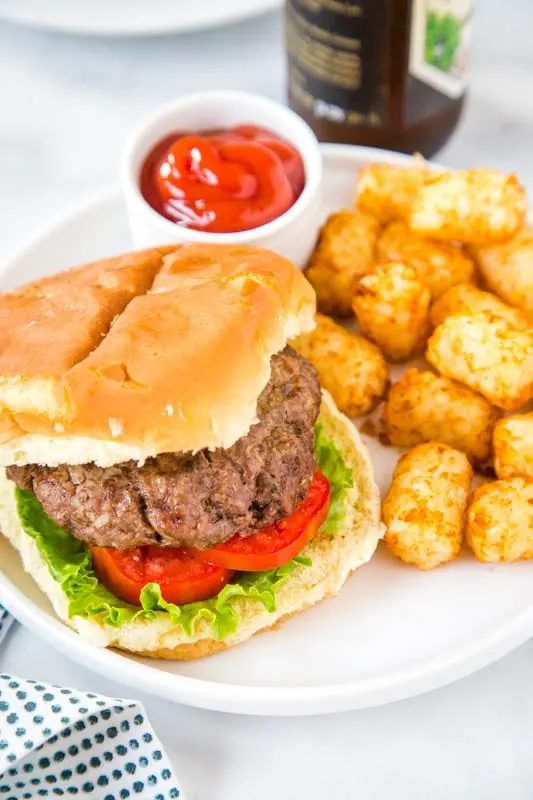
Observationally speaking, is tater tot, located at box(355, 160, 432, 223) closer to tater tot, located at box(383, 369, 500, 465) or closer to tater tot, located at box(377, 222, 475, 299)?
tater tot, located at box(377, 222, 475, 299)

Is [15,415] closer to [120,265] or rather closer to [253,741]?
[120,265]

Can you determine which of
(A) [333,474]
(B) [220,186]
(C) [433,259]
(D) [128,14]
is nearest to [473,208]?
(C) [433,259]

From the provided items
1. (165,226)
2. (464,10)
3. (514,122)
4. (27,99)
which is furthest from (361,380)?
(27,99)

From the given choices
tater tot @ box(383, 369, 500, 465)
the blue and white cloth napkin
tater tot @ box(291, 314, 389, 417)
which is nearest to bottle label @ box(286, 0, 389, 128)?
tater tot @ box(291, 314, 389, 417)

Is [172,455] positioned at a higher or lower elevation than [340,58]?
lower

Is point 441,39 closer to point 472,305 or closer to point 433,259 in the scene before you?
point 433,259

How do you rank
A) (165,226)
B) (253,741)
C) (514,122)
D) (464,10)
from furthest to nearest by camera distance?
(514,122)
(464,10)
(165,226)
(253,741)
